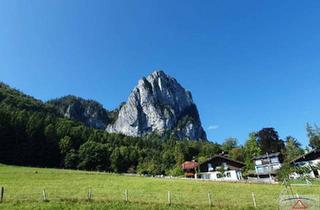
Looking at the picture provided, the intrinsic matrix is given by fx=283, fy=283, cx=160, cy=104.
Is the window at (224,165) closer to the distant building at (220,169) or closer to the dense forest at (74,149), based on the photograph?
the distant building at (220,169)

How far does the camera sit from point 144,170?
99688 mm

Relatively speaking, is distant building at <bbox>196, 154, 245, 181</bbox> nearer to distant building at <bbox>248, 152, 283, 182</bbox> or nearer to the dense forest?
distant building at <bbox>248, 152, 283, 182</bbox>

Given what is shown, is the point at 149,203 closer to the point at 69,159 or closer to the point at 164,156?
the point at 69,159

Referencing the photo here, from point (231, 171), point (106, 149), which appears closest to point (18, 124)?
point (106, 149)

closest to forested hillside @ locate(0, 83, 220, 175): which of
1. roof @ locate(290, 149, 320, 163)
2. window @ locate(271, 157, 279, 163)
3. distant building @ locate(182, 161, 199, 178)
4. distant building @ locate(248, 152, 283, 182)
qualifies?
distant building @ locate(182, 161, 199, 178)

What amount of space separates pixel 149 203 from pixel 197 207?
4.36 meters

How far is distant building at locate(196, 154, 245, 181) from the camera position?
8538 cm

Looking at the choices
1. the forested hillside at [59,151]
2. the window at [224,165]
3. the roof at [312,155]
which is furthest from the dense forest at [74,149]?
the roof at [312,155]

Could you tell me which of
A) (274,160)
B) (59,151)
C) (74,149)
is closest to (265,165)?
(274,160)

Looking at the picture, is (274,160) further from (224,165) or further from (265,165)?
(224,165)

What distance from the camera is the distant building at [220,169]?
85375 mm

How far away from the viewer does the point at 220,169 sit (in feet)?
276

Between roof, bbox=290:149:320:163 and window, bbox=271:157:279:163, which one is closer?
roof, bbox=290:149:320:163

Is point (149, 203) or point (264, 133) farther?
point (264, 133)
